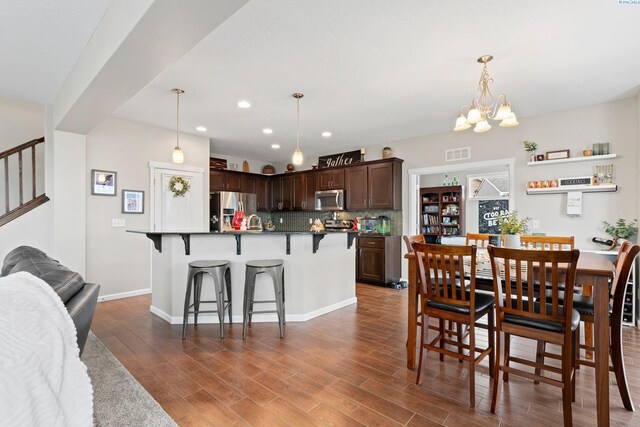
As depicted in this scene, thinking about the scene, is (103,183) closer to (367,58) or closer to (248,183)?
(248,183)

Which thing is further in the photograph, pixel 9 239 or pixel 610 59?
pixel 9 239

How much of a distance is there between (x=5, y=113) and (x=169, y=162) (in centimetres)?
226

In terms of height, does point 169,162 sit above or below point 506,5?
below

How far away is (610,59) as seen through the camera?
2869 mm

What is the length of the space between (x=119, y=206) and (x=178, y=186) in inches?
35.3

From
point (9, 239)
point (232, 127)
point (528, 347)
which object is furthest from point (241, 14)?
point (9, 239)

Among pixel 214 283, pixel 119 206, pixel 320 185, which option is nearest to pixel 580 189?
pixel 320 185

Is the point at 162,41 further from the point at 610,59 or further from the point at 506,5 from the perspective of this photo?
the point at 610,59

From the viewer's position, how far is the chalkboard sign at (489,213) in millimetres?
8883

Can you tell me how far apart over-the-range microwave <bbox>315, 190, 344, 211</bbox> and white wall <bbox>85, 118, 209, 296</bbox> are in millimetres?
3000

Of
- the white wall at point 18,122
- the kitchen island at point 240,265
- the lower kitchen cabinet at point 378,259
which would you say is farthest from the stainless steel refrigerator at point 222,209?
the white wall at point 18,122

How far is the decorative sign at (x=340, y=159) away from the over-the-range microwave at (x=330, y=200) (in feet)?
1.89

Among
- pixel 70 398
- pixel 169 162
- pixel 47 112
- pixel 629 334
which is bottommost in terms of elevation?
pixel 629 334

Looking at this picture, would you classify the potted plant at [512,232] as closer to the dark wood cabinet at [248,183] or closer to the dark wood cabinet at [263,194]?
the dark wood cabinet at [248,183]
